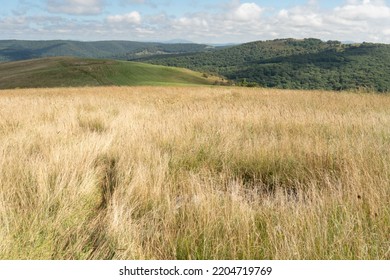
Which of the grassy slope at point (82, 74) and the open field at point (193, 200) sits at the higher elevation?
the open field at point (193, 200)

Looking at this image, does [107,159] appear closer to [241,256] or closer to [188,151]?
[188,151]

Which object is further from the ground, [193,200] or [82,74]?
[193,200]

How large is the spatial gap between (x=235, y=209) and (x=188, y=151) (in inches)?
93.3

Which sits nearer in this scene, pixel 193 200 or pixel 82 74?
pixel 193 200

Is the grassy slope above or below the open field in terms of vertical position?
below

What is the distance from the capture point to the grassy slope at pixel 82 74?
64938mm

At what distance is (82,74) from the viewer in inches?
2876

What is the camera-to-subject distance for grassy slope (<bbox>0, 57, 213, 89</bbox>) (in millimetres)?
64938

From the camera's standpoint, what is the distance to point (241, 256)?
2.28 metres

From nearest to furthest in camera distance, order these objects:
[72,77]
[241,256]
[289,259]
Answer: [289,259] → [241,256] → [72,77]

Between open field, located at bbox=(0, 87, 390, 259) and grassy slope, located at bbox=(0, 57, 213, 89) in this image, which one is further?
grassy slope, located at bbox=(0, 57, 213, 89)

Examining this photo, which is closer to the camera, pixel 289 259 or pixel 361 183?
pixel 289 259

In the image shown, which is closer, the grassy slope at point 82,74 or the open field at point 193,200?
the open field at point 193,200

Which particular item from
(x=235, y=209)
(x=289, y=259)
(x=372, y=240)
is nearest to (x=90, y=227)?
(x=235, y=209)
